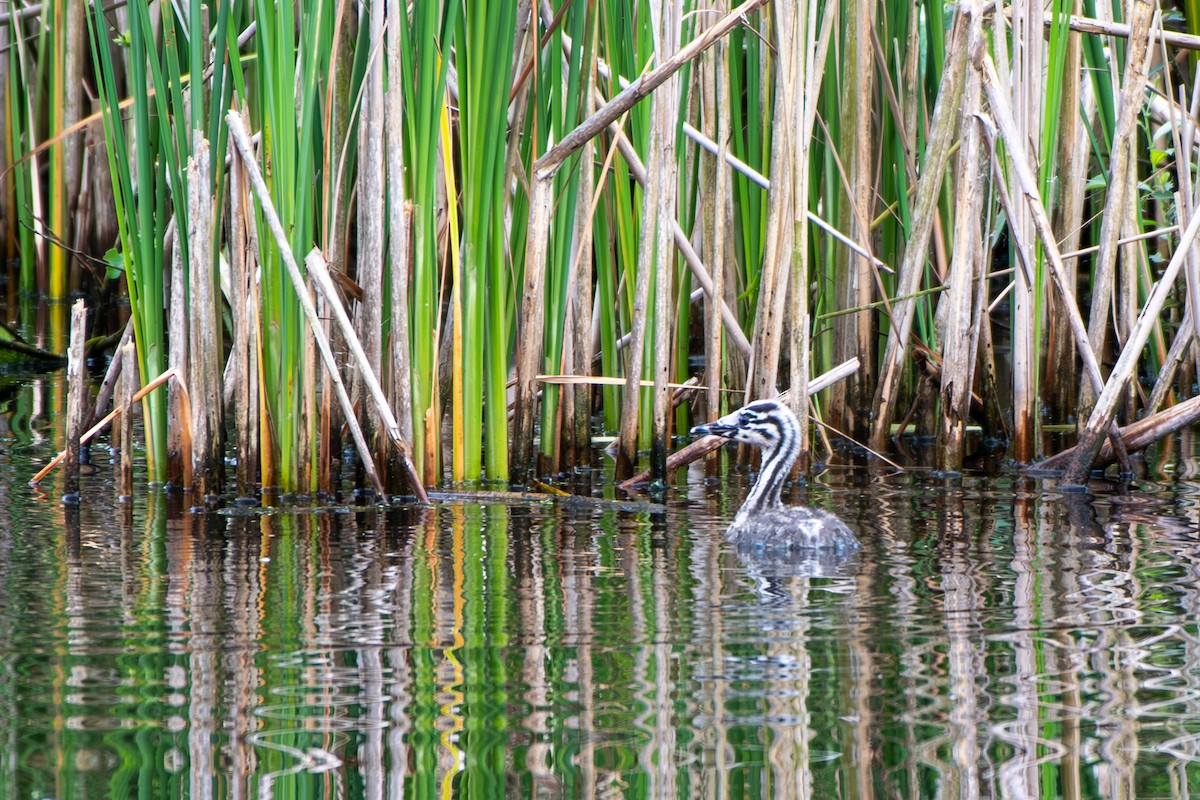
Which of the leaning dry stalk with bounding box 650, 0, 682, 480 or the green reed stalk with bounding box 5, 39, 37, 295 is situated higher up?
the green reed stalk with bounding box 5, 39, 37, 295

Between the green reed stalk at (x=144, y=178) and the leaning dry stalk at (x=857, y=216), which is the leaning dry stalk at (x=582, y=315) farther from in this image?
the green reed stalk at (x=144, y=178)

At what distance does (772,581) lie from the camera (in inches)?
208

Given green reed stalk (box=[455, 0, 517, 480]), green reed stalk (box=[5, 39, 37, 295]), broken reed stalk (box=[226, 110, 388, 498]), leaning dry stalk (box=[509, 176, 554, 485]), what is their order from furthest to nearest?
green reed stalk (box=[5, 39, 37, 295]), leaning dry stalk (box=[509, 176, 554, 485]), green reed stalk (box=[455, 0, 517, 480]), broken reed stalk (box=[226, 110, 388, 498])

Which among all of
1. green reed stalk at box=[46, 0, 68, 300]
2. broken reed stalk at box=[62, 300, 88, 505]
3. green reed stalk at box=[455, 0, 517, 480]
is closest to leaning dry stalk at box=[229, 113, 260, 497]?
broken reed stalk at box=[62, 300, 88, 505]

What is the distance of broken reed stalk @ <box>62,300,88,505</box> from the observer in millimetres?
6328

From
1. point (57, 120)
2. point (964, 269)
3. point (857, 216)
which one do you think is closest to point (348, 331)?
point (857, 216)

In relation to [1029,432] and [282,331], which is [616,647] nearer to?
[282,331]

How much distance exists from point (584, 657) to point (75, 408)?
3005 millimetres

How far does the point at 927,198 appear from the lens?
692cm

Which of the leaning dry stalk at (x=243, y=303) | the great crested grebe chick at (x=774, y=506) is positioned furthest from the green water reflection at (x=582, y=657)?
the leaning dry stalk at (x=243, y=303)

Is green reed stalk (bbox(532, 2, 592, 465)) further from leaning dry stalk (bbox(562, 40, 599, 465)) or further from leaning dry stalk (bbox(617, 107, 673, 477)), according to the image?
leaning dry stalk (bbox(617, 107, 673, 477))

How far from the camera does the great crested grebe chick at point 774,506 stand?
572 cm

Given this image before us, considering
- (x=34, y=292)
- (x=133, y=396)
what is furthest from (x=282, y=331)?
(x=34, y=292)

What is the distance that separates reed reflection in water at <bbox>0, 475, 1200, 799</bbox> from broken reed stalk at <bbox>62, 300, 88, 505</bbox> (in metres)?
0.28
